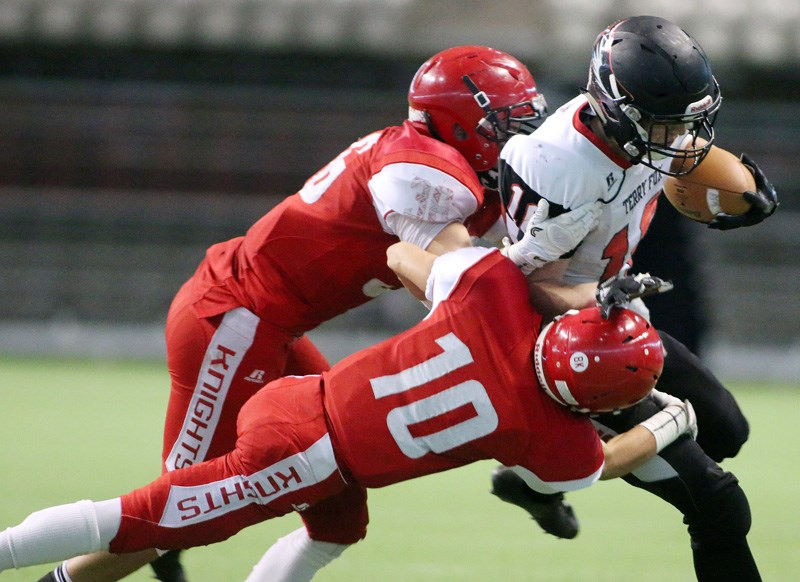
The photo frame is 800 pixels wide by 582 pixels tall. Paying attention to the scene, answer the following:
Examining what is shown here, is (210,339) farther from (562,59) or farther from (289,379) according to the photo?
(562,59)

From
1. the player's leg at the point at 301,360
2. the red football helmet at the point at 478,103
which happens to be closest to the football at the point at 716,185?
the red football helmet at the point at 478,103

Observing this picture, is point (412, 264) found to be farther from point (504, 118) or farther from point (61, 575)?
point (61, 575)

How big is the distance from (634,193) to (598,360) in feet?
1.98

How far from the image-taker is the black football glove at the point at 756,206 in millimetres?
3521

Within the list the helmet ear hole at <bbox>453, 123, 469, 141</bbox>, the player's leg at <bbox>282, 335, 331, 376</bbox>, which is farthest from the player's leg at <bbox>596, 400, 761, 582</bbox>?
the player's leg at <bbox>282, 335, 331, 376</bbox>

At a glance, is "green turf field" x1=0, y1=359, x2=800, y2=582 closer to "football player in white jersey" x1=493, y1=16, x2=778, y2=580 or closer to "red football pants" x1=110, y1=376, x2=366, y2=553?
"football player in white jersey" x1=493, y1=16, x2=778, y2=580

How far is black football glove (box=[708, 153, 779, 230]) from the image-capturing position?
139 inches

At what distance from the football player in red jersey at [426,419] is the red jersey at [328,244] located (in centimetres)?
50

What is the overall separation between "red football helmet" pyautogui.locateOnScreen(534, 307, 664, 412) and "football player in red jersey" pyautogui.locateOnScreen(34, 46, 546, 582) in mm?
644

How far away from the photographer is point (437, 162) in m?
3.42

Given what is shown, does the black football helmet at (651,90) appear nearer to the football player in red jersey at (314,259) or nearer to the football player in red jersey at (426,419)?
the football player in red jersey at (426,419)

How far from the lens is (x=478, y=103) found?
3609mm

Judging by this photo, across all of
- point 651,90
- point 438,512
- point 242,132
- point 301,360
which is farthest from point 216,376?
point 242,132

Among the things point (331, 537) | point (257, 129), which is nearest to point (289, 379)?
point (331, 537)
